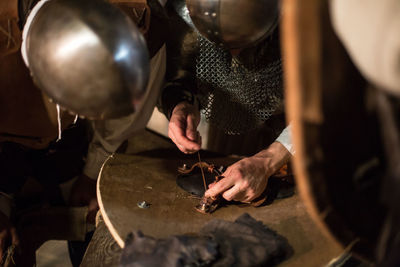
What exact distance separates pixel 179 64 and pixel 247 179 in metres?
0.74

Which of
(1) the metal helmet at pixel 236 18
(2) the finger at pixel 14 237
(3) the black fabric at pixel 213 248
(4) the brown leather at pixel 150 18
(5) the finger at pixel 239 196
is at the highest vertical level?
Answer: (1) the metal helmet at pixel 236 18

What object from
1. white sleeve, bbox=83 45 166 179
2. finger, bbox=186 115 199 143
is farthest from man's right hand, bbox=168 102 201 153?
white sleeve, bbox=83 45 166 179

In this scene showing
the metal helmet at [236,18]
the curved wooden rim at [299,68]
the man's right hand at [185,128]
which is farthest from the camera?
the man's right hand at [185,128]

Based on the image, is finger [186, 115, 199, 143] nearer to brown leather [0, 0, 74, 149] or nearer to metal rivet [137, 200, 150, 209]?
metal rivet [137, 200, 150, 209]

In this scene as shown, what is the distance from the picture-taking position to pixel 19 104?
1418 millimetres

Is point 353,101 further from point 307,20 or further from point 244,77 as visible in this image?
point 244,77

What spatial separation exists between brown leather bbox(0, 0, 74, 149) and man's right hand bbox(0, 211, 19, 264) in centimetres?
32

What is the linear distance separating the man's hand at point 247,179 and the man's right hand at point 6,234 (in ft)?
2.70

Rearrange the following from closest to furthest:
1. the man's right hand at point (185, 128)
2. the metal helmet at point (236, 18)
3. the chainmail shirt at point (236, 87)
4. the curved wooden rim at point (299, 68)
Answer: the curved wooden rim at point (299, 68) → the metal helmet at point (236, 18) → the man's right hand at point (185, 128) → the chainmail shirt at point (236, 87)

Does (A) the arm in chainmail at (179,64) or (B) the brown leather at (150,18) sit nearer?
(B) the brown leather at (150,18)

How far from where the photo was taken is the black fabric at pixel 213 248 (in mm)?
896

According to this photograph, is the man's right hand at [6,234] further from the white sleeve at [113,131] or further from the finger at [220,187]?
the finger at [220,187]

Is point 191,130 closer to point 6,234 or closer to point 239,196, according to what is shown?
point 239,196

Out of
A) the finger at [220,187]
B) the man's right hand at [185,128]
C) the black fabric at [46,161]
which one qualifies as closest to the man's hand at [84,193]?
the black fabric at [46,161]
